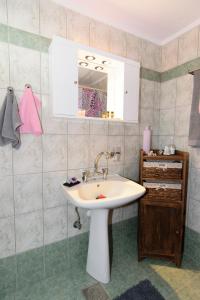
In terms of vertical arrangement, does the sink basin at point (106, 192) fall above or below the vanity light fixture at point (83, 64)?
below

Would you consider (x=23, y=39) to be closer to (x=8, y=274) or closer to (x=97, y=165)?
(x=97, y=165)

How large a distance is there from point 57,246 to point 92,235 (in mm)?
339

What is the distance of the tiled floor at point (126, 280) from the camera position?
1372 mm

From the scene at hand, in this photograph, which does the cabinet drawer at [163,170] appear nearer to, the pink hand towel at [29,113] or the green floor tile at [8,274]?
the pink hand towel at [29,113]

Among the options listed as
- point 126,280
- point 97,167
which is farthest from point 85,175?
point 126,280

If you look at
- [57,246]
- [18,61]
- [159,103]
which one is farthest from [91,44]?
[57,246]

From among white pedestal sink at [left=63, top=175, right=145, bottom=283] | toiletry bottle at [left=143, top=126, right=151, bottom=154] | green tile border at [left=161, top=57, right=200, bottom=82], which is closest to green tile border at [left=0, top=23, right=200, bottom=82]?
green tile border at [left=161, top=57, right=200, bottom=82]

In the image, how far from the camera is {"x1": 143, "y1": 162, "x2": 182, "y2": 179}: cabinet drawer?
1608 millimetres

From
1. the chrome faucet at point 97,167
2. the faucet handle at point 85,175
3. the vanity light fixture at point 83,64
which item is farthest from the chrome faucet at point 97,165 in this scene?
the vanity light fixture at point 83,64

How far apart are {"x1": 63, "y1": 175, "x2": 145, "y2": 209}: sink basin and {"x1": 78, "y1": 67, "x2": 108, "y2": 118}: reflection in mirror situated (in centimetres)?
61

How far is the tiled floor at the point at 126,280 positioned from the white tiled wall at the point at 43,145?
33 centimetres

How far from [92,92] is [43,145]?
633 mm

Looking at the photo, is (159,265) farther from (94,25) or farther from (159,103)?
(94,25)

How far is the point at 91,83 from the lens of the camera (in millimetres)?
1573
